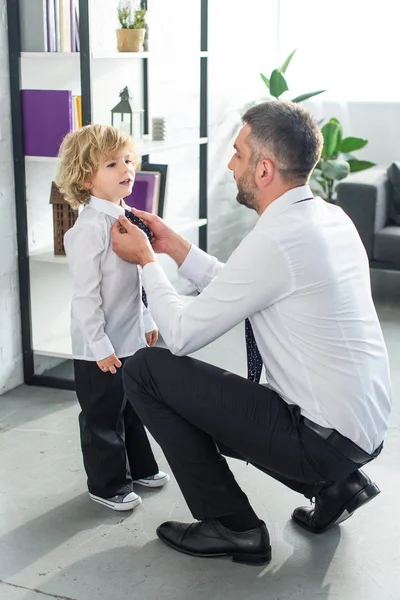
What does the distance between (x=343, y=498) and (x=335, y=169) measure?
9.59ft

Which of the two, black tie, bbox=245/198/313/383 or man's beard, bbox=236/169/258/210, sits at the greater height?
man's beard, bbox=236/169/258/210

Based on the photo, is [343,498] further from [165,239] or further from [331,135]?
[331,135]

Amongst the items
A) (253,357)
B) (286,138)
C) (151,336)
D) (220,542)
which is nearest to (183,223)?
(151,336)

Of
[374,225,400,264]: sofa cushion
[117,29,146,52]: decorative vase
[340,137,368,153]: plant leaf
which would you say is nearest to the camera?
[117,29,146,52]: decorative vase

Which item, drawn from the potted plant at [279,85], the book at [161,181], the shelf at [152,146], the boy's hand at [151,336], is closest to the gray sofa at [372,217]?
the potted plant at [279,85]

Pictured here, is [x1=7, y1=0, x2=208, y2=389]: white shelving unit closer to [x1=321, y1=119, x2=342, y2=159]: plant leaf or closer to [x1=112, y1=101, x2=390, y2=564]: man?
[x1=112, y1=101, x2=390, y2=564]: man

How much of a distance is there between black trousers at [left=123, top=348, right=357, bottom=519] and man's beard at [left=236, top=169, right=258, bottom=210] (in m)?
0.39

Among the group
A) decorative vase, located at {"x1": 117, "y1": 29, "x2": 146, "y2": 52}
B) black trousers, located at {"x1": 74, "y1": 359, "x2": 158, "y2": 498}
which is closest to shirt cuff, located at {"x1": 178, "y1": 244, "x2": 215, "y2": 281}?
black trousers, located at {"x1": 74, "y1": 359, "x2": 158, "y2": 498}

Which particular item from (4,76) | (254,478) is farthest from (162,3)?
(254,478)

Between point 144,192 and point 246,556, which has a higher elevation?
point 144,192

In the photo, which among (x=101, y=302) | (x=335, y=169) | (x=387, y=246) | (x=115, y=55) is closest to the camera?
(x=101, y=302)

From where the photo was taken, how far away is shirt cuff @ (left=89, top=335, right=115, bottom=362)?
218 centimetres

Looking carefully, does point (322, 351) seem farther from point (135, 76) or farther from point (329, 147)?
point (329, 147)

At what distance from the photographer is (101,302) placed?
221cm
